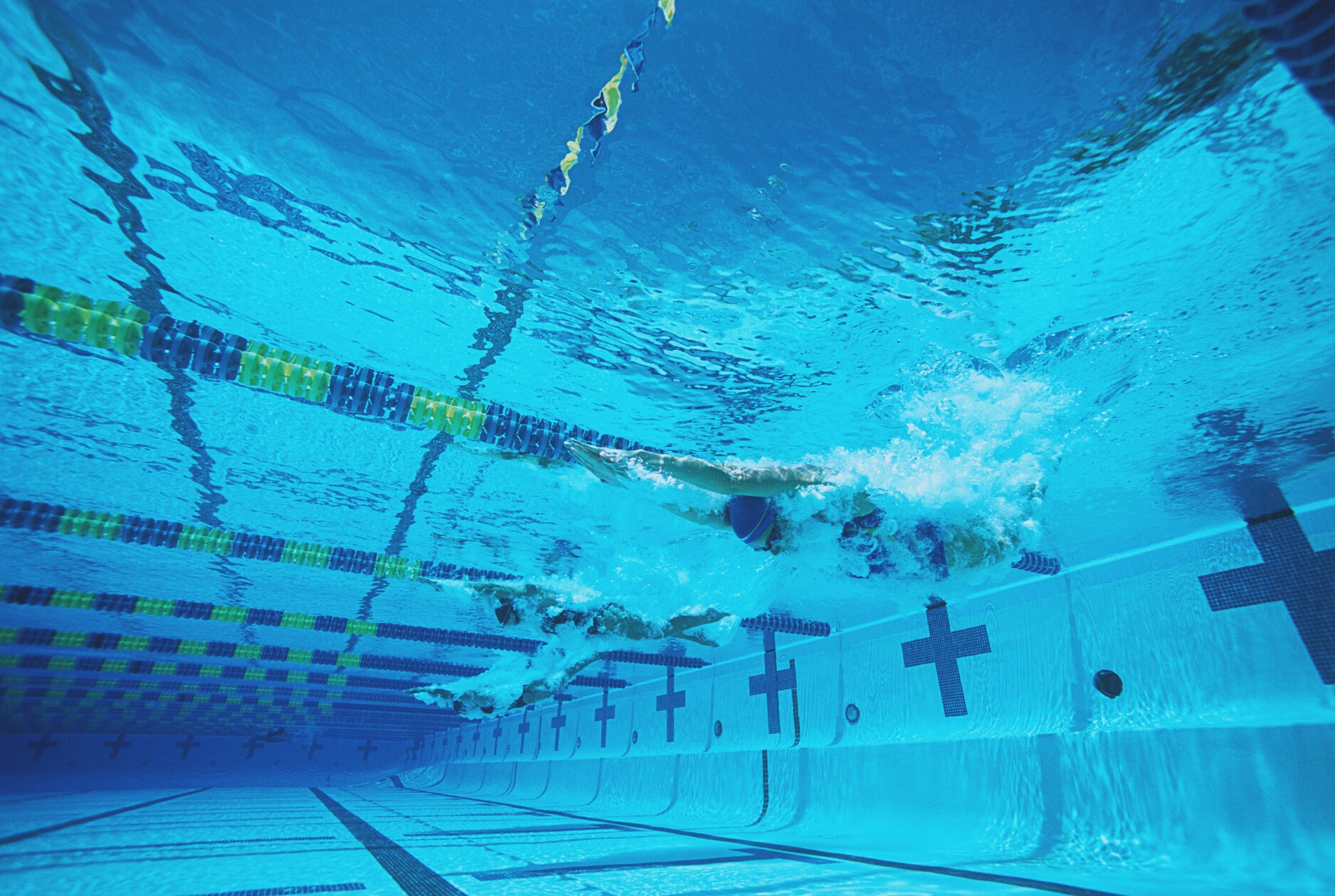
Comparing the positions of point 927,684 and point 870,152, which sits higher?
point 870,152

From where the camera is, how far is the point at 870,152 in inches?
127

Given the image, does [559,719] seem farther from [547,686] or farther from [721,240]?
[721,240]

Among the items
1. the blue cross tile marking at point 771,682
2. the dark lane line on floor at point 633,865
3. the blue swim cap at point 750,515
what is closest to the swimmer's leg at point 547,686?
the blue cross tile marking at point 771,682

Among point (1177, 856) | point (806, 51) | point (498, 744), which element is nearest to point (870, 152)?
point (806, 51)

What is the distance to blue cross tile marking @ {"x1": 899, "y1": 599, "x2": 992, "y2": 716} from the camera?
7.05m

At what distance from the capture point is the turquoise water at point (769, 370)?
2.93 m

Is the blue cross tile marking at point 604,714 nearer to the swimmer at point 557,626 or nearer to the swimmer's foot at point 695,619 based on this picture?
the swimmer at point 557,626

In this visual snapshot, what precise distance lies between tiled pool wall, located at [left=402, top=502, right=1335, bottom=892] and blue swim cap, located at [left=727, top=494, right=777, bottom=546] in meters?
2.90

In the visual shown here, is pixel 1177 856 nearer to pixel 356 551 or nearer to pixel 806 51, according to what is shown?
pixel 806 51

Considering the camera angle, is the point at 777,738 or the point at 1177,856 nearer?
the point at 1177,856

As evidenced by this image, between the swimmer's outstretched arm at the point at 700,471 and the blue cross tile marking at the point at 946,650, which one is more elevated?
the swimmer's outstretched arm at the point at 700,471

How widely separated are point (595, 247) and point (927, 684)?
6.74 meters

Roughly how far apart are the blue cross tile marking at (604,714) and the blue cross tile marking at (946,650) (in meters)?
9.19

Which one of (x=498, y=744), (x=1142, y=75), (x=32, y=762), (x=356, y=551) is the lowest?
(x=32, y=762)
